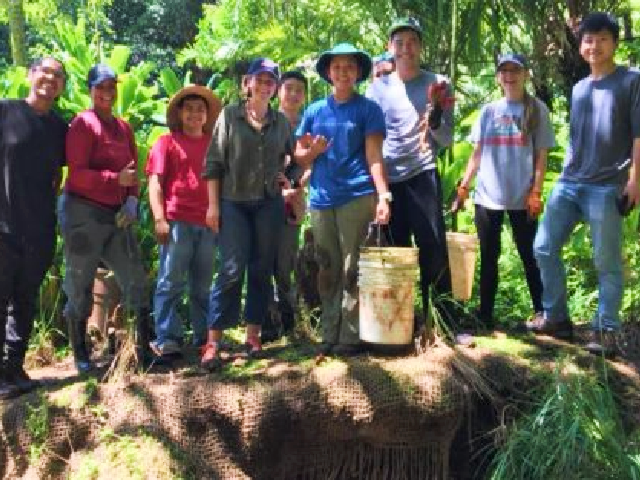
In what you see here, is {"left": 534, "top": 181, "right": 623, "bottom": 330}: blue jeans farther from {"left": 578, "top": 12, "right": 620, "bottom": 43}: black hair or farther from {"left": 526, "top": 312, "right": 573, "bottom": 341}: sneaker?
{"left": 578, "top": 12, "right": 620, "bottom": 43}: black hair

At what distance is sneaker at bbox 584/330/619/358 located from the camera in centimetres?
503

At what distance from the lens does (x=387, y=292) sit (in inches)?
186

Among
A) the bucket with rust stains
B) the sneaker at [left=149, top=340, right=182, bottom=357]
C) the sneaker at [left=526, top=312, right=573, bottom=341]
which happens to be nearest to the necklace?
the bucket with rust stains

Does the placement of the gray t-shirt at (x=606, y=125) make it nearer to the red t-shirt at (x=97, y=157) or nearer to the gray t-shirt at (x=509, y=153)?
the gray t-shirt at (x=509, y=153)

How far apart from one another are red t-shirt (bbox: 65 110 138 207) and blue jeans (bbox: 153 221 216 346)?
0.44 metres

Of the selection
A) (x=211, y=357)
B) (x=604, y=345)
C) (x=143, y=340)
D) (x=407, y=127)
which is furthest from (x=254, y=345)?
(x=604, y=345)

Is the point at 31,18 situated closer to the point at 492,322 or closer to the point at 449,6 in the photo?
the point at 449,6

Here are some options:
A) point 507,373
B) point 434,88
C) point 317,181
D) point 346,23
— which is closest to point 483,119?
point 434,88

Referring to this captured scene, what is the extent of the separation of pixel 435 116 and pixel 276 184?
1079mm

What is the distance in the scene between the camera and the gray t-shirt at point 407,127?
501 centimetres

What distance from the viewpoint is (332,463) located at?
15.5 feet

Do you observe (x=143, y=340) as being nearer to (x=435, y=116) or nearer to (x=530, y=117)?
(x=435, y=116)

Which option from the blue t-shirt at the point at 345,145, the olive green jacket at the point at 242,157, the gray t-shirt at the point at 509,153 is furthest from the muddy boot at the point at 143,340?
the gray t-shirt at the point at 509,153

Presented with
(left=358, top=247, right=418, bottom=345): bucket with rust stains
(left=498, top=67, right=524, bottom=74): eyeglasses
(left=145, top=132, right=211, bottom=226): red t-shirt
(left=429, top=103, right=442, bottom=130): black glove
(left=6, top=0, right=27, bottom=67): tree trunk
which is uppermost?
(left=6, top=0, right=27, bottom=67): tree trunk
